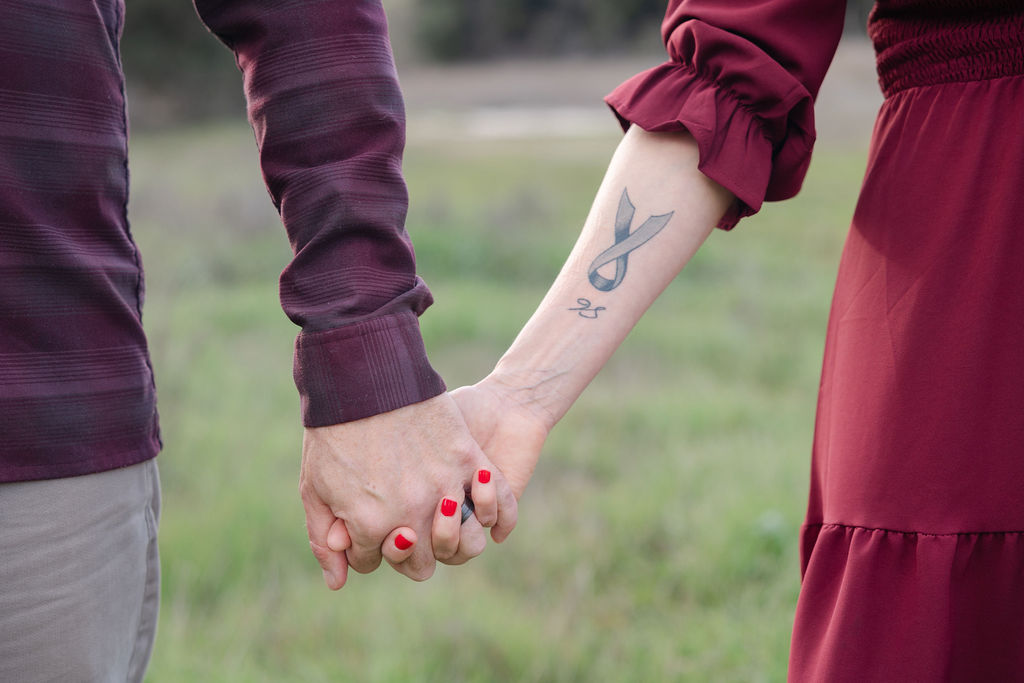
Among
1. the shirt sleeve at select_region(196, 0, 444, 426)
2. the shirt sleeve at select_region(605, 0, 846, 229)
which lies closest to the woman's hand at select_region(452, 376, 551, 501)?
the shirt sleeve at select_region(196, 0, 444, 426)

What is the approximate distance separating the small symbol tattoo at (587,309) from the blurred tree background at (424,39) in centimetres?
2036

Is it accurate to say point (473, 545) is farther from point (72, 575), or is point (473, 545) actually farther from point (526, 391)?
point (72, 575)

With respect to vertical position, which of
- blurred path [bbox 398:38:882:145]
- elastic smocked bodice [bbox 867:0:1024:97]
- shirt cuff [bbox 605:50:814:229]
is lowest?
blurred path [bbox 398:38:882:145]

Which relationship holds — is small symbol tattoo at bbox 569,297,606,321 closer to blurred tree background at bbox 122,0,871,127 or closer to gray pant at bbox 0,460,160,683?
gray pant at bbox 0,460,160,683

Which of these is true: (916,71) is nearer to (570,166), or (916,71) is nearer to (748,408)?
(748,408)

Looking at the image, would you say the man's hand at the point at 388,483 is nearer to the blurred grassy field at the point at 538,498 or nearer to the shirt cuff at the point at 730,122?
the shirt cuff at the point at 730,122

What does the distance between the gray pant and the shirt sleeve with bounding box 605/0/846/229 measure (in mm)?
871

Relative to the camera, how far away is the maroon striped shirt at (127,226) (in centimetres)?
109

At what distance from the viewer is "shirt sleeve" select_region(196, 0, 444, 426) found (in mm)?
1322

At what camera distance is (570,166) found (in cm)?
1309

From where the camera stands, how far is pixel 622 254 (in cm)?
142

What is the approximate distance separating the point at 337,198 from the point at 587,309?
1.33ft

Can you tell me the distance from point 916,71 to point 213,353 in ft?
15.0

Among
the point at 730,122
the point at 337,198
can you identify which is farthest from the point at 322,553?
the point at 730,122
